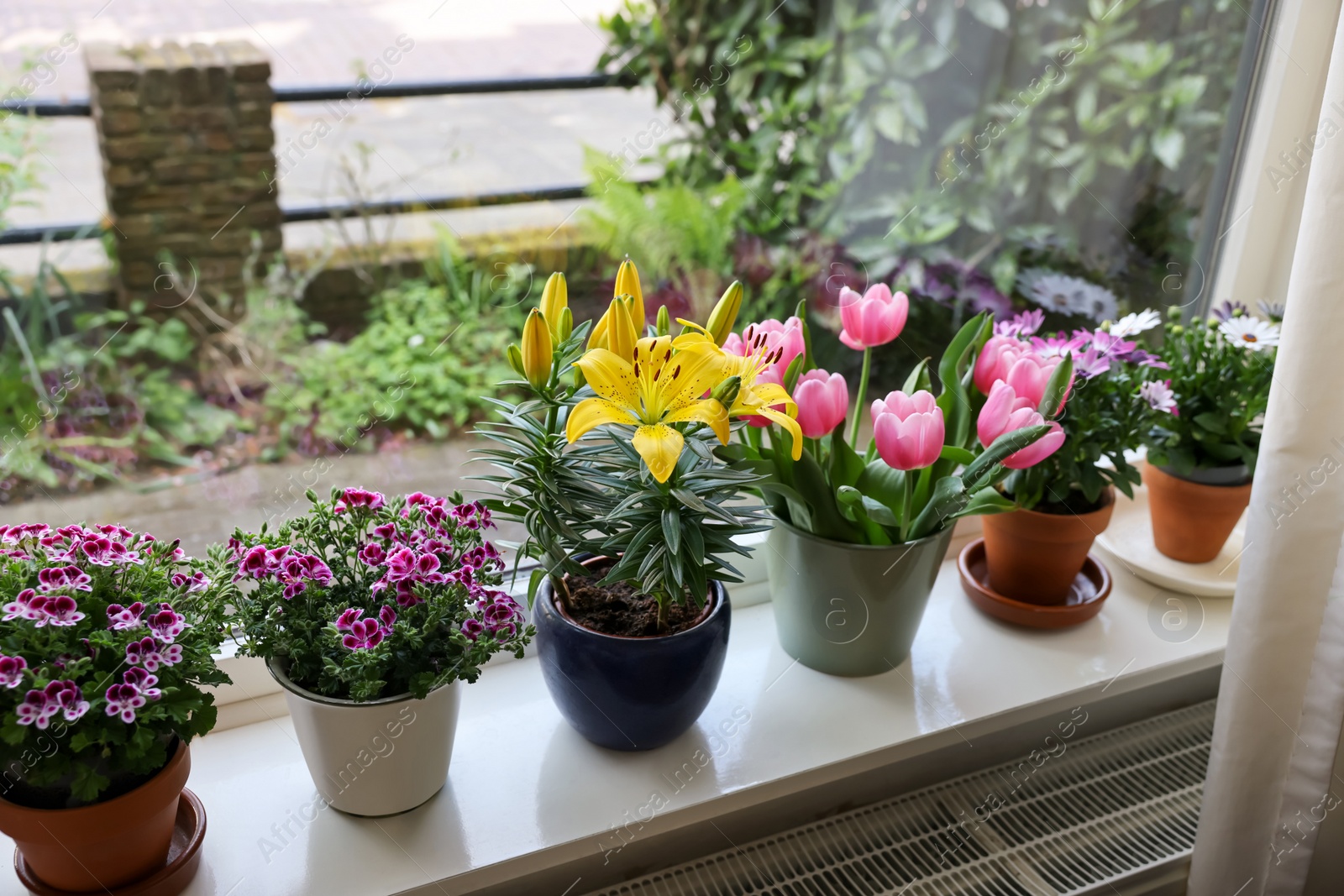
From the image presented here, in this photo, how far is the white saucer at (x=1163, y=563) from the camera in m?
1.22

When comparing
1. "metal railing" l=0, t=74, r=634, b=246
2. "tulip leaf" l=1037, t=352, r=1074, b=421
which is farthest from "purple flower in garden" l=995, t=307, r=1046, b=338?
"metal railing" l=0, t=74, r=634, b=246

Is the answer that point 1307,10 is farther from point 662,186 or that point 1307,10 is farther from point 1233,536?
point 662,186

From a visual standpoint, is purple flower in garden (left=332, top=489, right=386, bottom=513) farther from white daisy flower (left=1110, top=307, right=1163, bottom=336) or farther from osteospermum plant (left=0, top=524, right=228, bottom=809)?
white daisy flower (left=1110, top=307, right=1163, bottom=336)

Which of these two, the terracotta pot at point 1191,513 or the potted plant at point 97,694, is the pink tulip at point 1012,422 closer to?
the terracotta pot at point 1191,513

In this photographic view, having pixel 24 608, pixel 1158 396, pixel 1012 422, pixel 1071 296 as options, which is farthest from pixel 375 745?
pixel 1071 296

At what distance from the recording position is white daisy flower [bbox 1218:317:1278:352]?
3.57 ft

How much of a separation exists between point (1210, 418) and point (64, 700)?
115 centimetres

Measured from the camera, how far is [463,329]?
6.30 ft

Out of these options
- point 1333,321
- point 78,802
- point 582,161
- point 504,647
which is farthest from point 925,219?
point 78,802

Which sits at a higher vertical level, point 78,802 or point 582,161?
point 582,161

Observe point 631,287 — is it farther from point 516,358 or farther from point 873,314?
point 873,314

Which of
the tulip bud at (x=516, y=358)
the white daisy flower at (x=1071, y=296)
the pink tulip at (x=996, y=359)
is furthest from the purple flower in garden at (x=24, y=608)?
the white daisy flower at (x=1071, y=296)

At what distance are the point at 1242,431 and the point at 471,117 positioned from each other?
1455 mm

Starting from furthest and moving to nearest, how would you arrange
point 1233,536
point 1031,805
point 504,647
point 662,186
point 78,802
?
point 662,186, point 1233,536, point 1031,805, point 504,647, point 78,802
